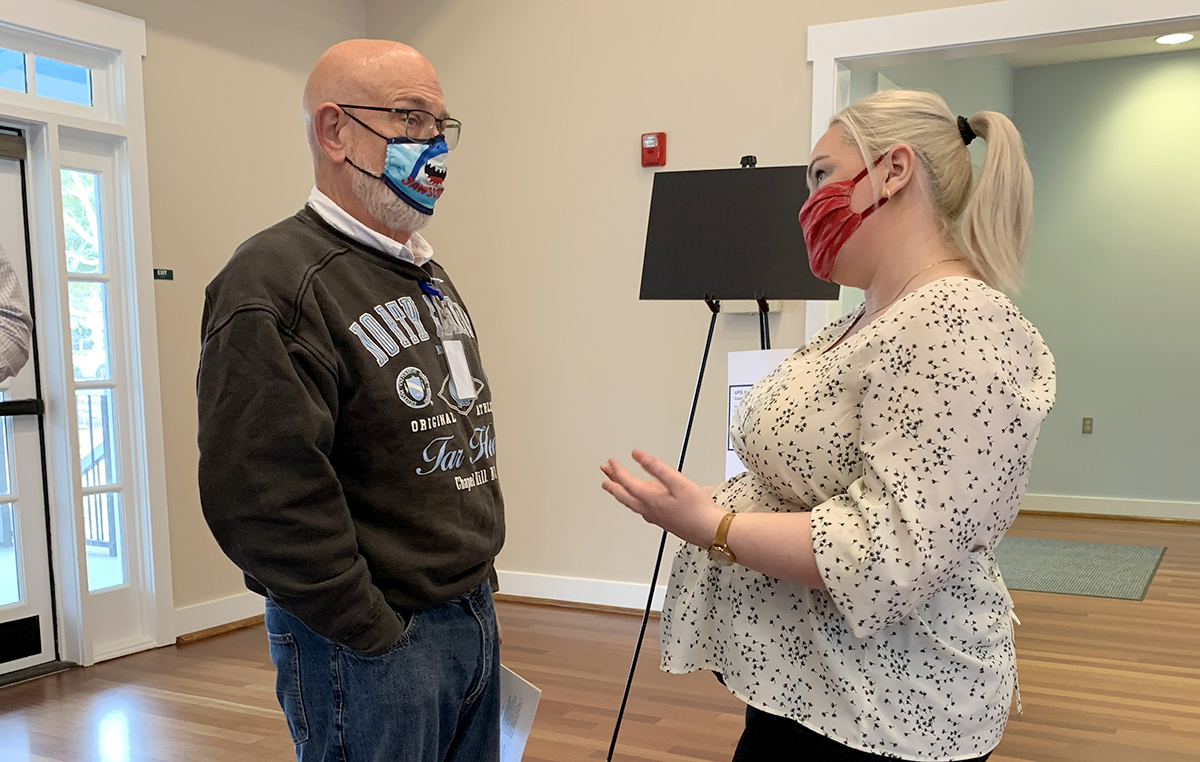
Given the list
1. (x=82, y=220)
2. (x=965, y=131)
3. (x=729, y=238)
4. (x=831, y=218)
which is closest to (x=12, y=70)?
(x=82, y=220)

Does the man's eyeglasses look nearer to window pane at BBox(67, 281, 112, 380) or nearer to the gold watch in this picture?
the gold watch

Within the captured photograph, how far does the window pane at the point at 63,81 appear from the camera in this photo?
11.6ft

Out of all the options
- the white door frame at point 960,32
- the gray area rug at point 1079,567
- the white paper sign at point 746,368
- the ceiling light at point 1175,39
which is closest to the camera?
the white paper sign at point 746,368

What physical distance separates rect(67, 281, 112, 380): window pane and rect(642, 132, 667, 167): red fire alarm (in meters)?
2.29

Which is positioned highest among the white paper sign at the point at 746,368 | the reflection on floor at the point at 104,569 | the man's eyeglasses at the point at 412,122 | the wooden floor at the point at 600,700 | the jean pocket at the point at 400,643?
the man's eyeglasses at the point at 412,122

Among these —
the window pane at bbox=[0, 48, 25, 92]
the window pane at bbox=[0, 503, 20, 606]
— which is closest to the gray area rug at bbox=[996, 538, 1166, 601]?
the window pane at bbox=[0, 503, 20, 606]

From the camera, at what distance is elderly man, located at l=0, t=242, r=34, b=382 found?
5.25ft

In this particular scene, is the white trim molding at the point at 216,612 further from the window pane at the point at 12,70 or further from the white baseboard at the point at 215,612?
the window pane at the point at 12,70

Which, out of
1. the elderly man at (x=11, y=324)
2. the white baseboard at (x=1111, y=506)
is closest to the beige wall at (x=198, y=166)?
the elderly man at (x=11, y=324)

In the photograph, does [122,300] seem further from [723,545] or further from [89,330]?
[723,545]

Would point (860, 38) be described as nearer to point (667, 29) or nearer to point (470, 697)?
point (667, 29)

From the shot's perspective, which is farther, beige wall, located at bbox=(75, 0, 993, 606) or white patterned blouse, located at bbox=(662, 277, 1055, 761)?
beige wall, located at bbox=(75, 0, 993, 606)

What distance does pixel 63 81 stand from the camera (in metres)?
3.62

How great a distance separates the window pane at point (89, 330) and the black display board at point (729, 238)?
2.20 meters
